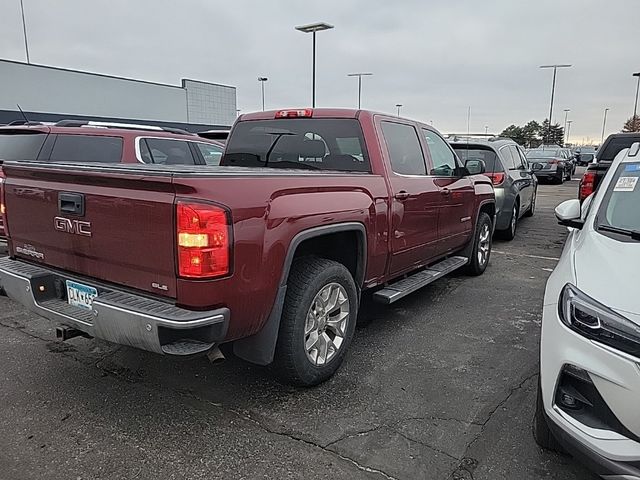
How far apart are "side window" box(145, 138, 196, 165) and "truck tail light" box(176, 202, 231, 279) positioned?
4.55 meters

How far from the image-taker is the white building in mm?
21562

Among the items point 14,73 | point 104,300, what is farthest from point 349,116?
point 14,73

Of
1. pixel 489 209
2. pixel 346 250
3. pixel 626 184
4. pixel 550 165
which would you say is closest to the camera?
pixel 626 184

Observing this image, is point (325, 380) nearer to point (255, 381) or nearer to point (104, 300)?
point (255, 381)

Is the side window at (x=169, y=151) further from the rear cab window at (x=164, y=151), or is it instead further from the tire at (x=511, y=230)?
the tire at (x=511, y=230)

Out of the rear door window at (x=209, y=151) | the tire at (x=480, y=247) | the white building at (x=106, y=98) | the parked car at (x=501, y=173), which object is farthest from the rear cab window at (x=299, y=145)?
the white building at (x=106, y=98)

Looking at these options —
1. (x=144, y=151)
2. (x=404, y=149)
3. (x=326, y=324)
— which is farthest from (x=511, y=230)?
(x=326, y=324)

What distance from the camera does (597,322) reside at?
2146 millimetres

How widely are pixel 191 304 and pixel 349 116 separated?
241 cm

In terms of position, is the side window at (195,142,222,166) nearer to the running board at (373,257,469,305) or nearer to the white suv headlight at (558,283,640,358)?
the running board at (373,257,469,305)

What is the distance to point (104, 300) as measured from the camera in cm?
267

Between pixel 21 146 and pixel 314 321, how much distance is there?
14.9 feet

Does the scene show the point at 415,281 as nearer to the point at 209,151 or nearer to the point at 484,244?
the point at 484,244

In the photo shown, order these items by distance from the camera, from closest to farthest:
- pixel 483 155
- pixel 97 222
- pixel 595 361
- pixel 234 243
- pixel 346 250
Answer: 1. pixel 595 361
2. pixel 234 243
3. pixel 97 222
4. pixel 346 250
5. pixel 483 155
